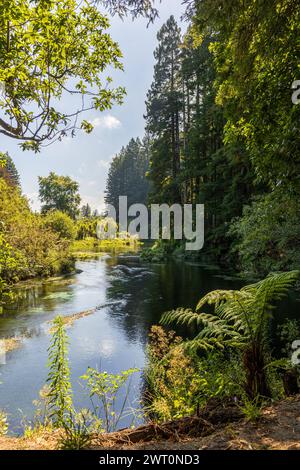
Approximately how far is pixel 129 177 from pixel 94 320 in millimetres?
73839

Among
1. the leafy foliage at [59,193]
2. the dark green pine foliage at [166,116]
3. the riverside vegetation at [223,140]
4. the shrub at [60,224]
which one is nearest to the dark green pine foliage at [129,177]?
the leafy foliage at [59,193]

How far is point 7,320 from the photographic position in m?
11.4

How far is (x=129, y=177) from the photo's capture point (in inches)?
3278

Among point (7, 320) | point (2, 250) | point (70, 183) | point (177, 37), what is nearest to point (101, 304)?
point (7, 320)

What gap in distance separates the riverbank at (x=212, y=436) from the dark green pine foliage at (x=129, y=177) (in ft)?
251

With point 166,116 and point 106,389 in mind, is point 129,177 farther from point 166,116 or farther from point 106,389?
point 106,389

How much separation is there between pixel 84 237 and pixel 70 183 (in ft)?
52.3

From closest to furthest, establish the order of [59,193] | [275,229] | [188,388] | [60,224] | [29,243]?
[188,388]
[275,229]
[29,243]
[60,224]
[59,193]

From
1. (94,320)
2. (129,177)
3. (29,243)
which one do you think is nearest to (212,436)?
(94,320)

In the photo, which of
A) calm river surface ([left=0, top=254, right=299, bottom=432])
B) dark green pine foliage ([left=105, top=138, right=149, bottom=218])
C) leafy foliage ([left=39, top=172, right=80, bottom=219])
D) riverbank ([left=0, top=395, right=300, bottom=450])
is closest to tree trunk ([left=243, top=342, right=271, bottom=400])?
riverbank ([left=0, top=395, right=300, bottom=450])

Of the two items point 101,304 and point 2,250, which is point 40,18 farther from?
point 101,304

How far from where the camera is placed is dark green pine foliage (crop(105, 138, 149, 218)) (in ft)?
266

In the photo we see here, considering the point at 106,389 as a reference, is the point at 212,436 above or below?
above

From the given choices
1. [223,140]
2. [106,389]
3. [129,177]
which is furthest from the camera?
[129,177]
